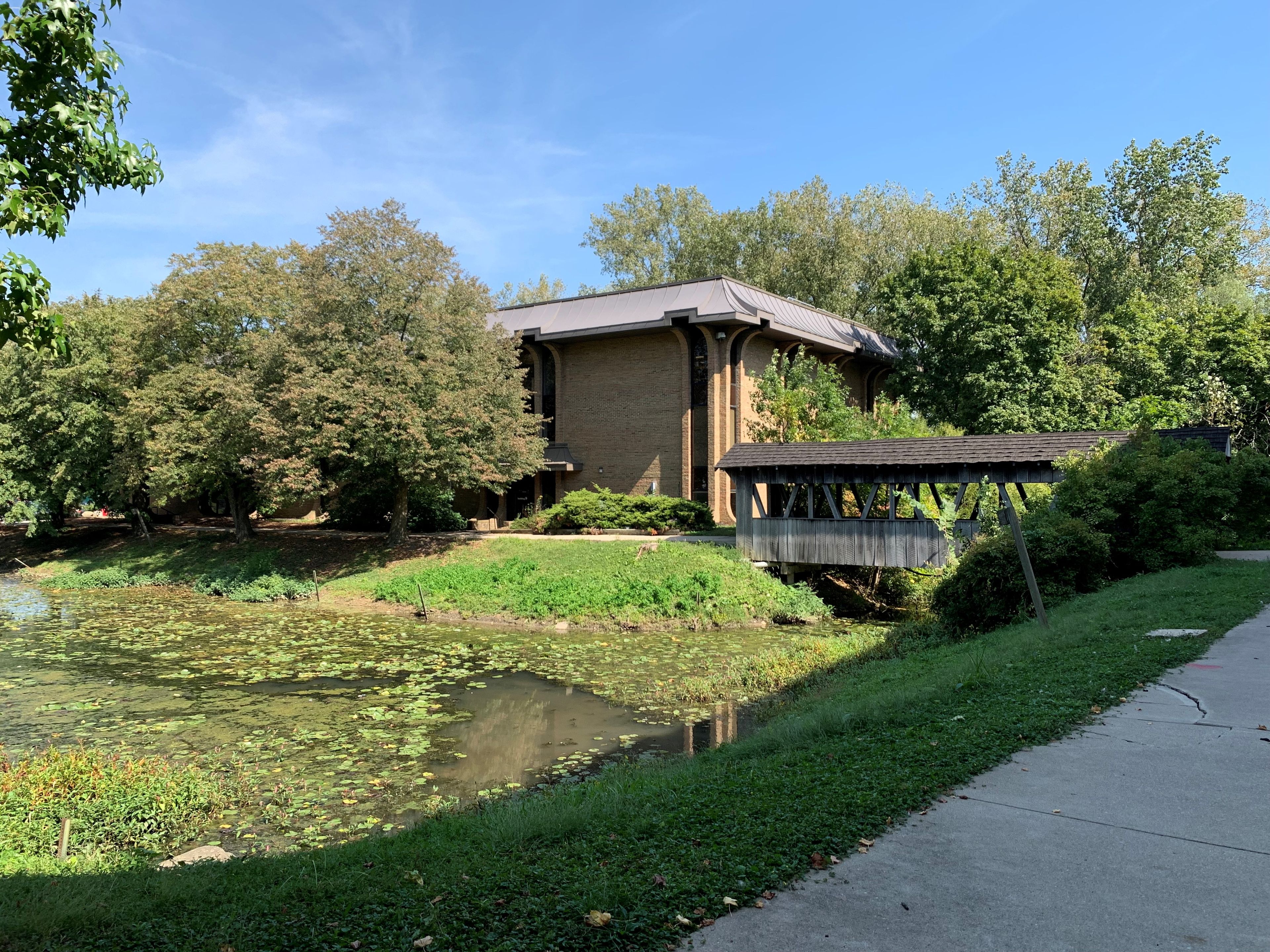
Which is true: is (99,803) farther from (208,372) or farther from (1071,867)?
(208,372)

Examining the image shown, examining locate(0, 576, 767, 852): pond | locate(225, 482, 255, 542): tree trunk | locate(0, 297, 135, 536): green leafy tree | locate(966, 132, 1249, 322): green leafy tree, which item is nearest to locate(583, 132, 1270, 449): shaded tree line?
locate(966, 132, 1249, 322): green leafy tree

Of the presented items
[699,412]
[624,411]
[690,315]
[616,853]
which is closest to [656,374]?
[624,411]

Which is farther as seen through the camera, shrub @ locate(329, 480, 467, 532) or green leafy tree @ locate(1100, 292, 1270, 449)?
shrub @ locate(329, 480, 467, 532)

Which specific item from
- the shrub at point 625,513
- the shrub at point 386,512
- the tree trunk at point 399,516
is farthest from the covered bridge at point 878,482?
the shrub at point 386,512

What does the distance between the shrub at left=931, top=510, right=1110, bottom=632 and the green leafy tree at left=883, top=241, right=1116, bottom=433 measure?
60.2 ft

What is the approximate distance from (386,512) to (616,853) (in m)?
34.4

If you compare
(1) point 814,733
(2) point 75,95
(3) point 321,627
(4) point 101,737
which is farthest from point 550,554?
(2) point 75,95

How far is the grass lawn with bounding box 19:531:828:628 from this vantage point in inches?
900

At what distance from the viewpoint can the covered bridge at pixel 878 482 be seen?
68.1 ft

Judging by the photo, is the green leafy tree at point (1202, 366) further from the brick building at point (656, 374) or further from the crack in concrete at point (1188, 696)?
the crack in concrete at point (1188, 696)

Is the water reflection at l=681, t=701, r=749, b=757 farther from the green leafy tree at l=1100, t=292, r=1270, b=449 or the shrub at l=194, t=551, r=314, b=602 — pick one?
the green leafy tree at l=1100, t=292, r=1270, b=449

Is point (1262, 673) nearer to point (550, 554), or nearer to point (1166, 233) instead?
point (550, 554)

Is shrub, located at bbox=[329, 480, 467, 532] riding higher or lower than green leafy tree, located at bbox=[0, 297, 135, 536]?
lower

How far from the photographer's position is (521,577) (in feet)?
84.4
